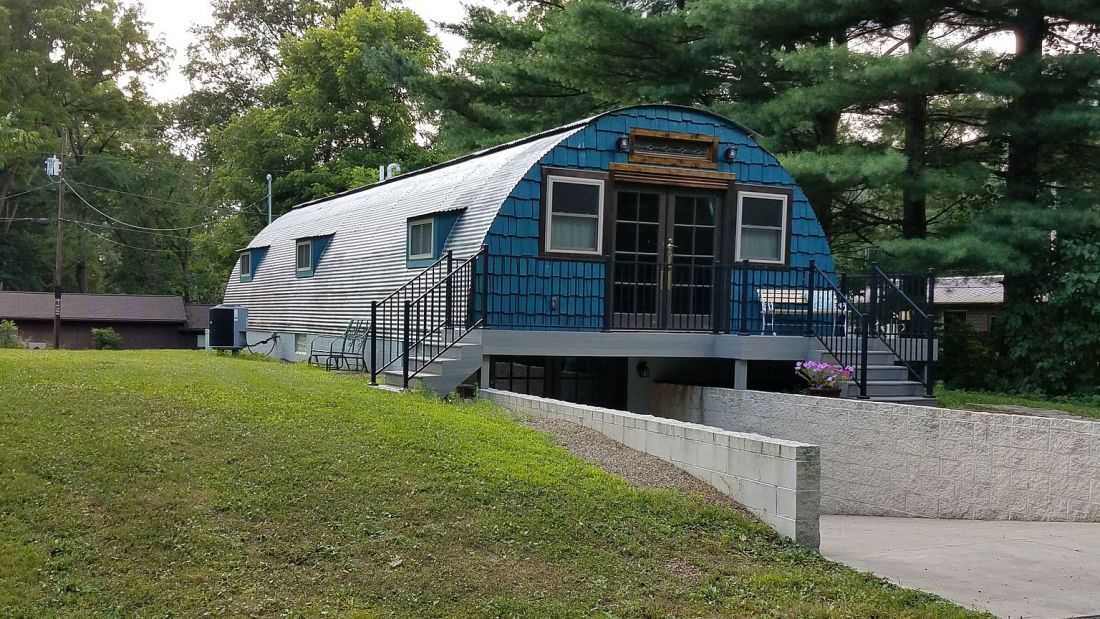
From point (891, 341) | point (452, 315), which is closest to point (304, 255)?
point (452, 315)

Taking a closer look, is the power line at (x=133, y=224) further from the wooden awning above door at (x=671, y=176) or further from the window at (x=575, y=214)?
the wooden awning above door at (x=671, y=176)

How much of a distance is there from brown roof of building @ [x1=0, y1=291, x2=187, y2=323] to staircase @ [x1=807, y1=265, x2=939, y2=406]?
30.3 m

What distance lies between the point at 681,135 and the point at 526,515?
784cm

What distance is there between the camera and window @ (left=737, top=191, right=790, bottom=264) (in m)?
14.5

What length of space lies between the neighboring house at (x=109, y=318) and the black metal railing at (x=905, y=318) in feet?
92.5

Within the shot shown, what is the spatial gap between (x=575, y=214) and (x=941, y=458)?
18.2 feet

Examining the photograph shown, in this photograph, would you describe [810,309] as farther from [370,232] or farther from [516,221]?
[370,232]

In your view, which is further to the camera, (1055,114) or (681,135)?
(1055,114)

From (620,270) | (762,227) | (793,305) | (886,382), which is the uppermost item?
(762,227)

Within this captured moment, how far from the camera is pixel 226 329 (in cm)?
2273

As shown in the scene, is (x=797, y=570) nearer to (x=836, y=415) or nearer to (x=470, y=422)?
(x=470, y=422)

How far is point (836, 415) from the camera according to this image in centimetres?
1135

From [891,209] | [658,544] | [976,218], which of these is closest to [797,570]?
[658,544]

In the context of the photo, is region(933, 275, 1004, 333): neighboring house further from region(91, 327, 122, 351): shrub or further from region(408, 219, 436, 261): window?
region(91, 327, 122, 351): shrub
